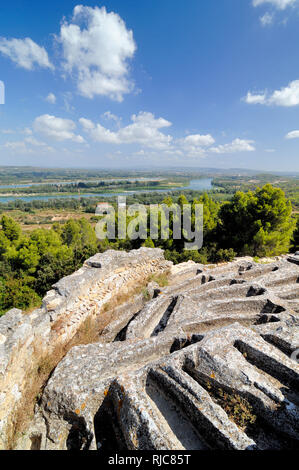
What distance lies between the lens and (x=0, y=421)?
111 inches

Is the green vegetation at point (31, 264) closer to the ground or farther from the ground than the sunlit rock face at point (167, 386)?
closer to the ground

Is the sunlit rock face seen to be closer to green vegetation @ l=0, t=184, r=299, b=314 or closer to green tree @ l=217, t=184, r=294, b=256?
green vegetation @ l=0, t=184, r=299, b=314

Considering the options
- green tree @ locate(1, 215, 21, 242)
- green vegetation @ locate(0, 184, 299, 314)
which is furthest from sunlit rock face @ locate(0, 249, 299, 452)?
green tree @ locate(1, 215, 21, 242)

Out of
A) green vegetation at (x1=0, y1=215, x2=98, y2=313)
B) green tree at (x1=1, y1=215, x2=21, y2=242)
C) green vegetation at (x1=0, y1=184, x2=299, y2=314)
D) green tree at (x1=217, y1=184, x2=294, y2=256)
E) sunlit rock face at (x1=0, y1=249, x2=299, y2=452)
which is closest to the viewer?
sunlit rock face at (x1=0, y1=249, x2=299, y2=452)

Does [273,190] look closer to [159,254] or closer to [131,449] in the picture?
[159,254]

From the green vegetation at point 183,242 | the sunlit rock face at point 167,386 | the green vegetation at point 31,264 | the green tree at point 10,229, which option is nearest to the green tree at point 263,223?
the green vegetation at point 183,242

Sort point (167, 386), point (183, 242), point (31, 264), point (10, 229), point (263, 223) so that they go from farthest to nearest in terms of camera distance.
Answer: point (10, 229), point (183, 242), point (31, 264), point (263, 223), point (167, 386)

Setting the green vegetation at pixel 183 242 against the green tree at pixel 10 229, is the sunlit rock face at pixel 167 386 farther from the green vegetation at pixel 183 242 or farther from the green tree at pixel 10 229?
the green tree at pixel 10 229

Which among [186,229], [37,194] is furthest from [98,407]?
[37,194]

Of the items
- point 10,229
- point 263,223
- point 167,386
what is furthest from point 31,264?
point 263,223

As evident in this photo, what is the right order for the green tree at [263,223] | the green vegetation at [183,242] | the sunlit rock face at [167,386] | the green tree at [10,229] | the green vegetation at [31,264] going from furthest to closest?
the green tree at [10,229]
the green tree at [263,223]
the green vegetation at [183,242]
the green vegetation at [31,264]
the sunlit rock face at [167,386]

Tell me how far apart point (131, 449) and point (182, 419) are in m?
0.81

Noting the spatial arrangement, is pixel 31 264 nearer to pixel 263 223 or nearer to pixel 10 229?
pixel 10 229

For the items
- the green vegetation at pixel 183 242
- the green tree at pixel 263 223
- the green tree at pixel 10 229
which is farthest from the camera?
the green tree at pixel 10 229
